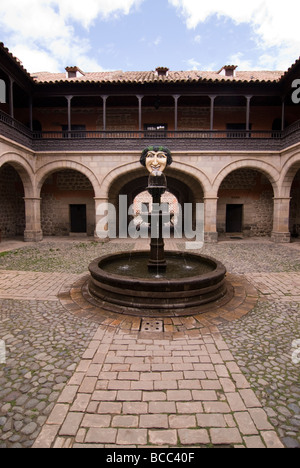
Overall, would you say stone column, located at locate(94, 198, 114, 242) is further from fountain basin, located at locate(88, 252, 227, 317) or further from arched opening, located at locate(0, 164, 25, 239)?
fountain basin, located at locate(88, 252, 227, 317)

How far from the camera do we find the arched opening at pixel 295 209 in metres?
15.7

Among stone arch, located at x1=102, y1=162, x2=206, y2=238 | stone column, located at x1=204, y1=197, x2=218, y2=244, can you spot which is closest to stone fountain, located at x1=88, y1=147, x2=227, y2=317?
stone column, located at x1=204, y1=197, x2=218, y2=244

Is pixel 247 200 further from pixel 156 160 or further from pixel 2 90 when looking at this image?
pixel 2 90

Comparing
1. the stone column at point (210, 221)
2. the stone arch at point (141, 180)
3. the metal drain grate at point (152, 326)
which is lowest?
the metal drain grate at point (152, 326)

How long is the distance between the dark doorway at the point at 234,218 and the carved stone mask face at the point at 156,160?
11.8 meters

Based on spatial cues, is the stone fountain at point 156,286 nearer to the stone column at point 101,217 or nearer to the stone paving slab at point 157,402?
the stone paving slab at point 157,402

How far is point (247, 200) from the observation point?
632 inches

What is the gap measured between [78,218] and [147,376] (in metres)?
14.5

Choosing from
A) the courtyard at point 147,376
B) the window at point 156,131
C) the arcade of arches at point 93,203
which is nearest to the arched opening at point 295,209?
the arcade of arches at point 93,203

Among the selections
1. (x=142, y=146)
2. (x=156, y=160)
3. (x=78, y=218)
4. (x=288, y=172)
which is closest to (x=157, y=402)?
(x=156, y=160)

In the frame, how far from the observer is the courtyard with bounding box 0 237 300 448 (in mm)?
2121

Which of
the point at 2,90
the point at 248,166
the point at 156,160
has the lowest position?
the point at 156,160

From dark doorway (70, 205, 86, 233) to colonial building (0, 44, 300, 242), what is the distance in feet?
0.21
